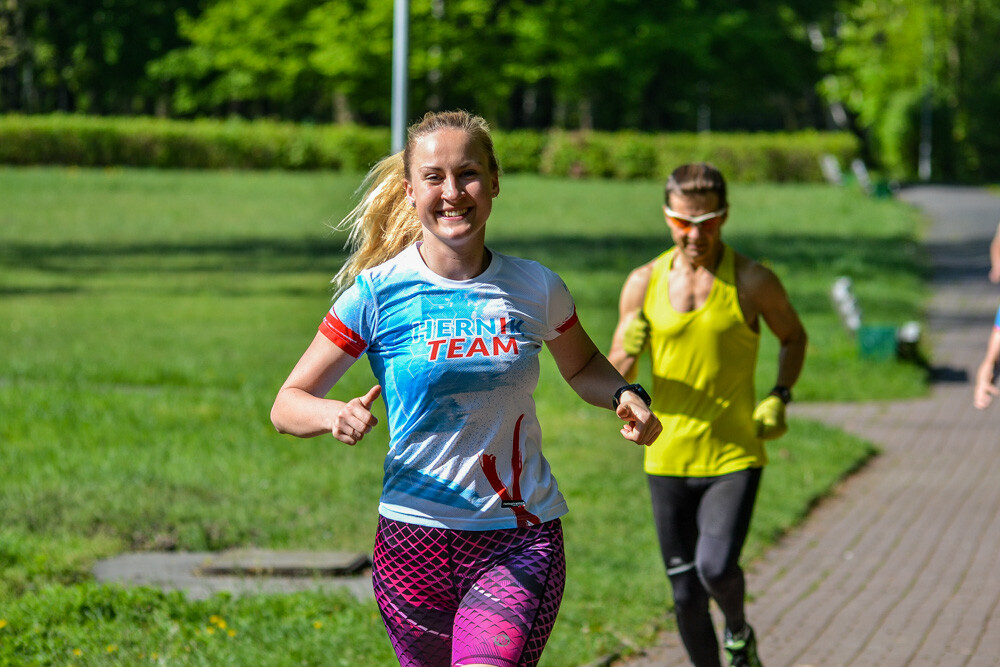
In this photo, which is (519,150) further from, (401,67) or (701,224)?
(701,224)

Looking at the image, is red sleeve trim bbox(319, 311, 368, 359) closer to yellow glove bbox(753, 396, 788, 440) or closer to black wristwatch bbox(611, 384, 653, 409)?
black wristwatch bbox(611, 384, 653, 409)

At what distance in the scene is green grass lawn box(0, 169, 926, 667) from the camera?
5.63m

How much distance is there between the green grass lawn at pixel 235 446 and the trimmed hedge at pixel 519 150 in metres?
18.2

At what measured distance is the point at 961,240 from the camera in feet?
95.5

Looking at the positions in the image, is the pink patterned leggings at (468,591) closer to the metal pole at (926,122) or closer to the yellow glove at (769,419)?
the yellow glove at (769,419)

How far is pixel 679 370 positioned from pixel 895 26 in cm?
7344

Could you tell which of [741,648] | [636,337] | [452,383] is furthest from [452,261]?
[741,648]

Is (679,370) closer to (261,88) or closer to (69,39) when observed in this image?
(69,39)

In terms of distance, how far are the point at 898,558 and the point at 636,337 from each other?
11.3 feet

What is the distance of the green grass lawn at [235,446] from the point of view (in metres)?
5.63

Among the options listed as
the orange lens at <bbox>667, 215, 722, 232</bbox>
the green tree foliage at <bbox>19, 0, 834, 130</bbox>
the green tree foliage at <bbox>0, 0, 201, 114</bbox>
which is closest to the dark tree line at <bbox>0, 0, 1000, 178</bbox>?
the green tree foliage at <bbox>19, 0, 834, 130</bbox>

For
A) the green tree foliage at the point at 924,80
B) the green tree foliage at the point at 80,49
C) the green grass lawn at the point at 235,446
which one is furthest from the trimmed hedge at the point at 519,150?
the green grass lawn at the point at 235,446

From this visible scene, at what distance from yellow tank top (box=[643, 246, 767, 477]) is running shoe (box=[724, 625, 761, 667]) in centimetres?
62

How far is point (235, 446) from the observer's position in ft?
30.5
